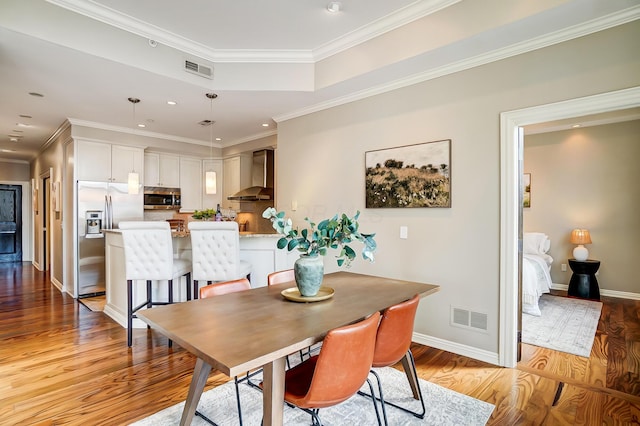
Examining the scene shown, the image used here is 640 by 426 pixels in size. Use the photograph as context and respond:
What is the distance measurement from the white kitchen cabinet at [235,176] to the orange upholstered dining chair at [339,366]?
5309mm

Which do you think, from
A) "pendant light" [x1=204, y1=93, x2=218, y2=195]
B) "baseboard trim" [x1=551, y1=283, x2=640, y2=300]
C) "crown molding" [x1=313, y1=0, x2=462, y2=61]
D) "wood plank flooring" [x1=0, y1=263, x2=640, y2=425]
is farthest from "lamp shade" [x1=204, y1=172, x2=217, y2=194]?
"baseboard trim" [x1=551, y1=283, x2=640, y2=300]

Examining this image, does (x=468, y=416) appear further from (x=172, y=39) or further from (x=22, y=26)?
(x=22, y=26)

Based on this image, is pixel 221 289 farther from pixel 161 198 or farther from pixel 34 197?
pixel 34 197

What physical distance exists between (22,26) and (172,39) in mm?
1110

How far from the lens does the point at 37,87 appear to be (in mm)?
3643

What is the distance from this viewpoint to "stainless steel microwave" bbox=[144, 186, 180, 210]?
19.8 feet

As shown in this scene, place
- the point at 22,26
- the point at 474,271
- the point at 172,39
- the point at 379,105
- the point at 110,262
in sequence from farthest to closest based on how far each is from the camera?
the point at 110,262, the point at 379,105, the point at 172,39, the point at 474,271, the point at 22,26

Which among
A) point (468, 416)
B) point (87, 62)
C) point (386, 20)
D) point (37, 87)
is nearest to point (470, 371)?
point (468, 416)

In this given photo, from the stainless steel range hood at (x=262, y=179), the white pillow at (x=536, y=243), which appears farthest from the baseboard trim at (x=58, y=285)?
the white pillow at (x=536, y=243)

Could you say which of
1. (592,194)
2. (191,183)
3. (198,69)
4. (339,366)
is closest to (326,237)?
(339,366)

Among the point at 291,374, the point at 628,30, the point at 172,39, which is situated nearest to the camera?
the point at 291,374

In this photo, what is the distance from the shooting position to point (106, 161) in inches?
213

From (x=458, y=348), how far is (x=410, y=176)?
5.39ft

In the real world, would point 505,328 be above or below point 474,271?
below
